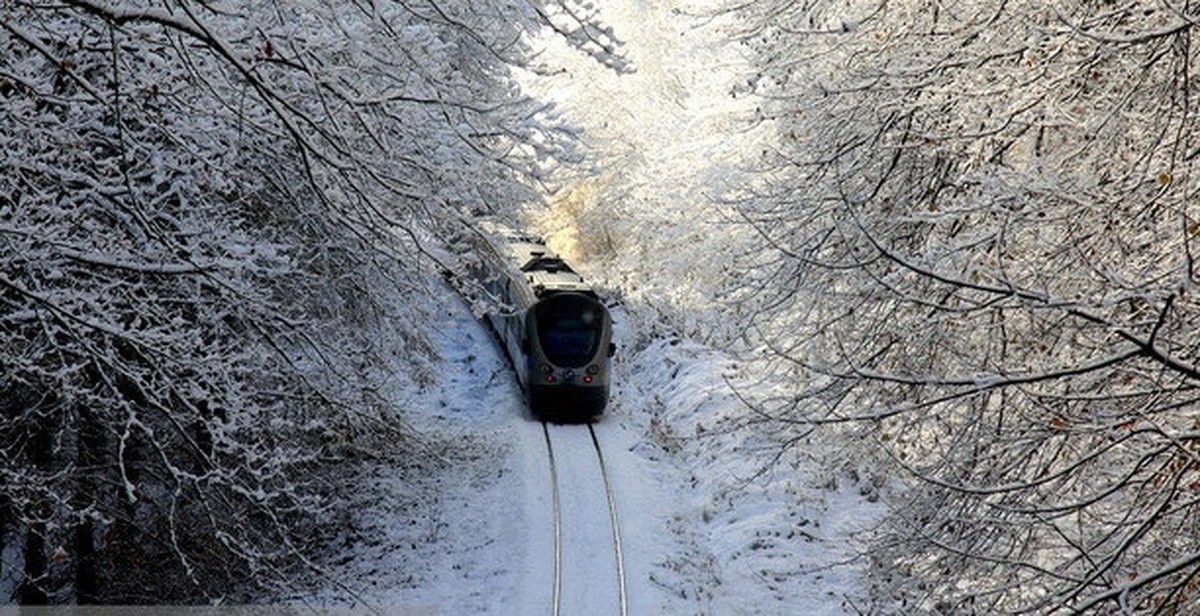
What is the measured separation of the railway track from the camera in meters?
13.0

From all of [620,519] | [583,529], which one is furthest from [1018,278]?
[620,519]

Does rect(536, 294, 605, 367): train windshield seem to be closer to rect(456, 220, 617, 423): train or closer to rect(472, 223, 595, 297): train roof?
rect(456, 220, 617, 423): train

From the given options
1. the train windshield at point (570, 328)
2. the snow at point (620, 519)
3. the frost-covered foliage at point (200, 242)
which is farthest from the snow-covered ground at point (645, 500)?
the frost-covered foliage at point (200, 242)

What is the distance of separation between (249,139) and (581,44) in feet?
16.7

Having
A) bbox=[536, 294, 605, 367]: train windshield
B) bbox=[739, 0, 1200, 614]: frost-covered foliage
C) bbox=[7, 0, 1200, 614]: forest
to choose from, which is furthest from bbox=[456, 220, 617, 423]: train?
bbox=[739, 0, 1200, 614]: frost-covered foliage

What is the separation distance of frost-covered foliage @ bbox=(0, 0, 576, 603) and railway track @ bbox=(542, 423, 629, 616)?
3.11m

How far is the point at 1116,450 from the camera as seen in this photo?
610cm

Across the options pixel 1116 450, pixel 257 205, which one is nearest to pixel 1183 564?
pixel 1116 450

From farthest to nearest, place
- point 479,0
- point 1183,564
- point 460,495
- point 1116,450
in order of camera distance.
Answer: point 460,495 < point 479,0 < point 1116,450 < point 1183,564

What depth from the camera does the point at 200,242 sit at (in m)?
8.28

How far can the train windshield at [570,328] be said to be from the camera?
19703 mm

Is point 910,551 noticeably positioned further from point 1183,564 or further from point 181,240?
point 181,240

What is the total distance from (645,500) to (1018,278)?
10.9 m

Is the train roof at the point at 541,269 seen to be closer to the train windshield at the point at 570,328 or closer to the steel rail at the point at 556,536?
the train windshield at the point at 570,328
